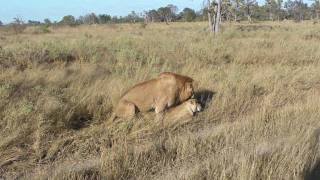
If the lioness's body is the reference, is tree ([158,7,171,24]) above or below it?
below

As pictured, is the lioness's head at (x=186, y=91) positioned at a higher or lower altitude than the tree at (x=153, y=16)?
higher

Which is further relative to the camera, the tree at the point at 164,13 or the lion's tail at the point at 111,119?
the tree at the point at 164,13

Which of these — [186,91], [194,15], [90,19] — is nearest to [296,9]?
[194,15]

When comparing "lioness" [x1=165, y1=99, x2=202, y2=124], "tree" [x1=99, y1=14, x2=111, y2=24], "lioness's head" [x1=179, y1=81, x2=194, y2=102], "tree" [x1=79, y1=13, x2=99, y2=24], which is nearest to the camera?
"lioness" [x1=165, y1=99, x2=202, y2=124]

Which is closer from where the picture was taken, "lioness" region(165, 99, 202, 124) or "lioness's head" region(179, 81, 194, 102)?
"lioness" region(165, 99, 202, 124)

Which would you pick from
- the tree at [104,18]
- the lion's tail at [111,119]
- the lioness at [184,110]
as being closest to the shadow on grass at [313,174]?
the lioness at [184,110]

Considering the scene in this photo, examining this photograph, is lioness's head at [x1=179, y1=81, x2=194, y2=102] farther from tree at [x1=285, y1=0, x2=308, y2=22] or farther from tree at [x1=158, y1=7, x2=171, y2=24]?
tree at [x1=285, y1=0, x2=308, y2=22]

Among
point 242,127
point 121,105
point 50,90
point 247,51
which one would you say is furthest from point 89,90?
point 247,51

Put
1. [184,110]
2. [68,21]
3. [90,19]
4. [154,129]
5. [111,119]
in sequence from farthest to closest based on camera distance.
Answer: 1. [90,19]
2. [68,21]
3. [184,110]
4. [111,119]
5. [154,129]

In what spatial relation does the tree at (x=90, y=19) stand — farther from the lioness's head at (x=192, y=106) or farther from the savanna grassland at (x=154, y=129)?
the lioness's head at (x=192, y=106)

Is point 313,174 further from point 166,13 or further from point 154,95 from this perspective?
point 166,13

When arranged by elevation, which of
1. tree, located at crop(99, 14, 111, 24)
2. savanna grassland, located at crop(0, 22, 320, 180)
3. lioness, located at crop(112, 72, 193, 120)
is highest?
lioness, located at crop(112, 72, 193, 120)

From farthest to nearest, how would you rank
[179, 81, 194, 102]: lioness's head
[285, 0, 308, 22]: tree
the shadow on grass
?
1. [285, 0, 308, 22]: tree
2. [179, 81, 194, 102]: lioness's head
3. the shadow on grass

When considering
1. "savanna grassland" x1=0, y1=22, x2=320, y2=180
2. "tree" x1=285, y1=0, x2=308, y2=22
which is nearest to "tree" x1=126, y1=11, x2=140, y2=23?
"tree" x1=285, y1=0, x2=308, y2=22
